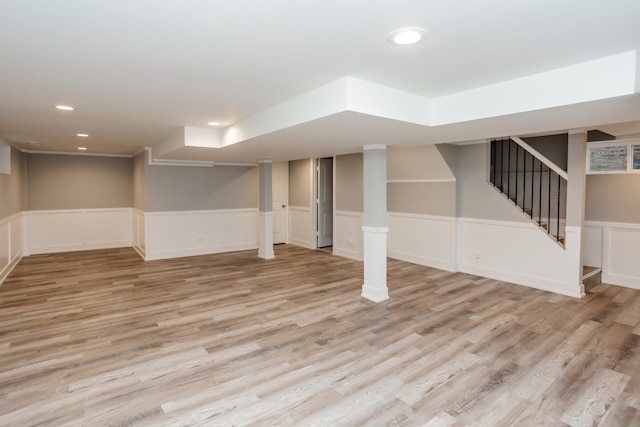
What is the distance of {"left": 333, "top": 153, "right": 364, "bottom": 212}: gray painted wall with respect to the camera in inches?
280

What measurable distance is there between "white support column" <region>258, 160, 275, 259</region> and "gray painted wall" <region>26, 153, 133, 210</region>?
11.8ft

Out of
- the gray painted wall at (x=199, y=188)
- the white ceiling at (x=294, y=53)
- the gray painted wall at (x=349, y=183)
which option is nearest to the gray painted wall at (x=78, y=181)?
the gray painted wall at (x=199, y=188)

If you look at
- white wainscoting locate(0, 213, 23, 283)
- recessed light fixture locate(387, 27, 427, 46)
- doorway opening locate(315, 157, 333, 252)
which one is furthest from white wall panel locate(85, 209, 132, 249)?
recessed light fixture locate(387, 27, 427, 46)

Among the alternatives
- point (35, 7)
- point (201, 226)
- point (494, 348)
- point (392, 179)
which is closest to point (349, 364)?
point (494, 348)

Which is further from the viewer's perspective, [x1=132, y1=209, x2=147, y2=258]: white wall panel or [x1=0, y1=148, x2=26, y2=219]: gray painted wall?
[x1=132, y1=209, x2=147, y2=258]: white wall panel

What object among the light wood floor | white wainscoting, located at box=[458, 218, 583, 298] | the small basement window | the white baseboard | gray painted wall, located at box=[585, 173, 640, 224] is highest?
the small basement window

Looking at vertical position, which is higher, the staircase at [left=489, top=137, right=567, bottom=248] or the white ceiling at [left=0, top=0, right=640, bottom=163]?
the white ceiling at [left=0, top=0, right=640, bottom=163]

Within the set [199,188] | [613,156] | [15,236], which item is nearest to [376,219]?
[613,156]

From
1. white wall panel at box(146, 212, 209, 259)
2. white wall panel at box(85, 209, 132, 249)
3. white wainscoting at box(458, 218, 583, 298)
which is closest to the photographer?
white wainscoting at box(458, 218, 583, 298)

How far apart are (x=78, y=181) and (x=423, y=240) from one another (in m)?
7.59

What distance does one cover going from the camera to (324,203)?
8.69 meters

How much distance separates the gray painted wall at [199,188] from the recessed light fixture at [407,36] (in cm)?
637

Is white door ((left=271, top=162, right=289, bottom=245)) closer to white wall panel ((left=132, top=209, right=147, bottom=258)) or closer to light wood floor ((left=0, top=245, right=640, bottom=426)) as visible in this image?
white wall panel ((left=132, top=209, right=147, bottom=258))

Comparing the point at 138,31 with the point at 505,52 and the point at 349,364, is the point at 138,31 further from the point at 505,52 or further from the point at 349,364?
the point at 349,364
